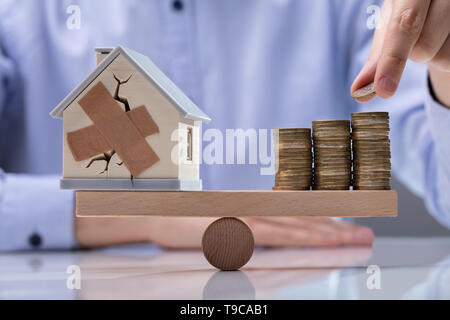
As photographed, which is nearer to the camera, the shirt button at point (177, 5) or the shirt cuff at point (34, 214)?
the shirt cuff at point (34, 214)

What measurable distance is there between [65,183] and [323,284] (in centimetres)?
53

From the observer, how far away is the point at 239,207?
97 centimetres

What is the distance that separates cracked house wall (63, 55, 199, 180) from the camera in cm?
98

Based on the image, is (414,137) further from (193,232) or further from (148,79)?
(148,79)

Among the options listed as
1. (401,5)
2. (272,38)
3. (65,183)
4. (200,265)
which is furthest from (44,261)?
(272,38)

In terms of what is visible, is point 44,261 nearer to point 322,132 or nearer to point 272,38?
point 322,132

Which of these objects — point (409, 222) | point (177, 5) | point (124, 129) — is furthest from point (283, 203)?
point (409, 222)

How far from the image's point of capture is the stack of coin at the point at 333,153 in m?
1.00

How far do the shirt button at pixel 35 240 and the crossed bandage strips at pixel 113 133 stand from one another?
0.56 metres

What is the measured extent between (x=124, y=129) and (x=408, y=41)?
55cm

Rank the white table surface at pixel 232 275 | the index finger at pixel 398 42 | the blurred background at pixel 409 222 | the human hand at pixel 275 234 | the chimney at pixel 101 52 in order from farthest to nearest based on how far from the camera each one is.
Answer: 1. the blurred background at pixel 409 222
2. the human hand at pixel 275 234
3. the chimney at pixel 101 52
4. the index finger at pixel 398 42
5. the white table surface at pixel 232 275

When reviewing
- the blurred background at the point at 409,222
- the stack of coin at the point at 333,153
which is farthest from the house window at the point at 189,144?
the blurred background at the point at 409,222

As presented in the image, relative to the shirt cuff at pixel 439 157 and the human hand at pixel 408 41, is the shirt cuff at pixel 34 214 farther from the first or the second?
the shirt cuff at pixel 439 157

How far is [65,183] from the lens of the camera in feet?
3.31
